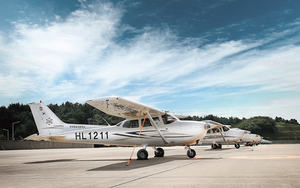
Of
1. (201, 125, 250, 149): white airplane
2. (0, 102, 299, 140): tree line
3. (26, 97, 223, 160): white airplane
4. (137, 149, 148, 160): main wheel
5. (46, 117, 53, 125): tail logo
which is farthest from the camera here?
(0, 102, 299, 140): tree line

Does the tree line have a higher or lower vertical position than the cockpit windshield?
higher

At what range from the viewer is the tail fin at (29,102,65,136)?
15.0m

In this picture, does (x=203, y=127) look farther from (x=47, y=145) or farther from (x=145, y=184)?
(x=47, y=145)

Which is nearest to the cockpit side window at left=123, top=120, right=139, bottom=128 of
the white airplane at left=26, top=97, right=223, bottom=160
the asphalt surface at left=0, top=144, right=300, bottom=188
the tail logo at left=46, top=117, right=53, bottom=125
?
the white airplane at left=26, top=97, right=223, bottom=160

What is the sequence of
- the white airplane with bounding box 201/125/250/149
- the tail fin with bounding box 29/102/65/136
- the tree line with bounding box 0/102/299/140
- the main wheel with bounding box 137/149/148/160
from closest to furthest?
the main wheel with bounding box 137/149/148/160, the tail fin with bounding box 29/102/65/136, the white airplane with bounding box 201/125/250/149, the tree line with bounding box 0/102/299/140

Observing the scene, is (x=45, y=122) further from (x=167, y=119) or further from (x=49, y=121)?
(x=167, y=119)

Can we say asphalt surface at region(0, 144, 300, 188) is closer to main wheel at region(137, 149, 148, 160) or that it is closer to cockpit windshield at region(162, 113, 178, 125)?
main wheel at region(137, 149, 148, 160)

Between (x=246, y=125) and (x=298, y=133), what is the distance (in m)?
35.4

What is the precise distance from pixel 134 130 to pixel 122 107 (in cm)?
196

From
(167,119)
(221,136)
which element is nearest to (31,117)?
(221,136)

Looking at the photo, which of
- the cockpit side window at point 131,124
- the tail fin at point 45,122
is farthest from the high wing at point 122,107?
the tail fin at point 45,122

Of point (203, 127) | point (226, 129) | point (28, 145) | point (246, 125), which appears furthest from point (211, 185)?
point (246, 125)

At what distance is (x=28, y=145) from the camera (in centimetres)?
5406

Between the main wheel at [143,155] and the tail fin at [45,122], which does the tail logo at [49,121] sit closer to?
the tail fin at [45,122]
